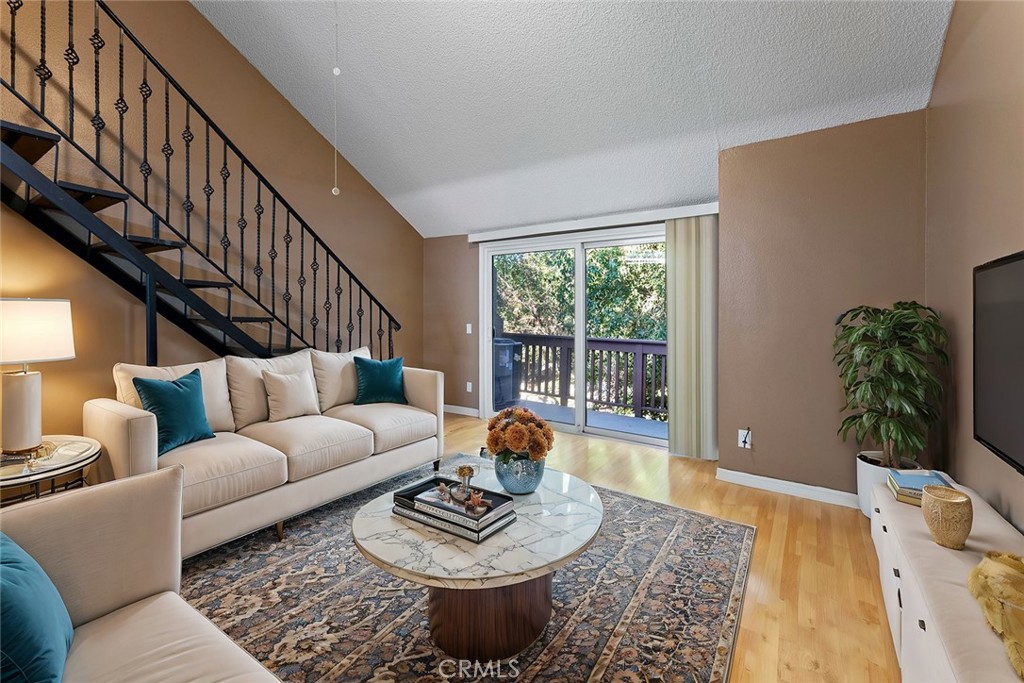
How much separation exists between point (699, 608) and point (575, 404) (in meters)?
2.85

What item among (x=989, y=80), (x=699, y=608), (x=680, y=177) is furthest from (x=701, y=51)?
(x=699, y=608)

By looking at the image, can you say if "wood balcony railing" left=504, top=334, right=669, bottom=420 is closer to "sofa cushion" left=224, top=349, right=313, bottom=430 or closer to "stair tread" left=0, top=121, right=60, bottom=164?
"sofa cushion" left=224, top=349, right=313, bottom=430

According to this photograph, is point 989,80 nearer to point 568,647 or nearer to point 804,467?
point 804,467

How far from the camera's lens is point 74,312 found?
310 cm

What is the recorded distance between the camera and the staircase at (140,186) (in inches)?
110

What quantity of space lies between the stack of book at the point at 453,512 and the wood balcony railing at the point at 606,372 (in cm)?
268

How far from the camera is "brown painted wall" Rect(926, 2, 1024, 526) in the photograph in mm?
1778

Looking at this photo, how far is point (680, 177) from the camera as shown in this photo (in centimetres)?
380

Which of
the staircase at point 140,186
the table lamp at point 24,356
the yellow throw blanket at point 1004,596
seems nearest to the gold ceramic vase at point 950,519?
the yellow throw blanket at point 1004,596

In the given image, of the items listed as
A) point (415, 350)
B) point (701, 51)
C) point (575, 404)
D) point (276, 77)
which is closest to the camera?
point (701, 51)

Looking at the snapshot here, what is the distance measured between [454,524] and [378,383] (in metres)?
2.08

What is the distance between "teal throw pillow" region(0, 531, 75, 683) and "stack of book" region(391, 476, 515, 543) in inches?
38.1

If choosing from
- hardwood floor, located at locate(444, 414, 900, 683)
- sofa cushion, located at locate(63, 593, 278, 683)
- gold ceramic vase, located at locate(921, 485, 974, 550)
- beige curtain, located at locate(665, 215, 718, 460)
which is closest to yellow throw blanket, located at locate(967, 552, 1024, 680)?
gold ceramic vase, located at locate(921, 485, 974, 550)

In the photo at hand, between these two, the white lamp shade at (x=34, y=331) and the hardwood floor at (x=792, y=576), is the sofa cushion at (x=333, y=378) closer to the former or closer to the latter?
the white lamp shade at (x=34, y=331)
